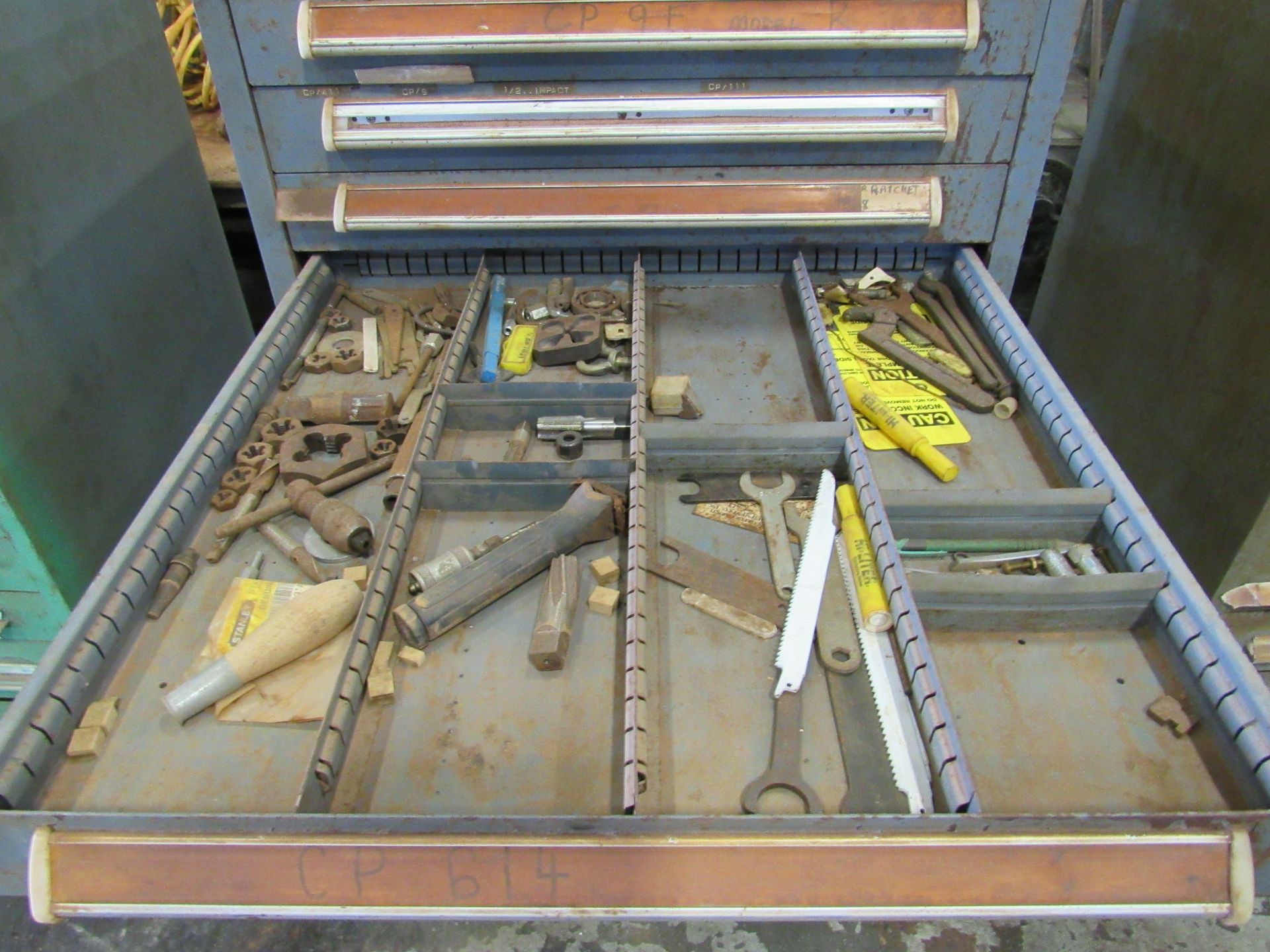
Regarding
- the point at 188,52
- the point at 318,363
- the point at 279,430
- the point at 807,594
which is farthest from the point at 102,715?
the point at 188,52

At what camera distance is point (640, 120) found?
1.49m

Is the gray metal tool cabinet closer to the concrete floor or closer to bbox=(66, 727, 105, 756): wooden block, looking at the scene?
bbox=(66, 727, 105, 756): wooden block

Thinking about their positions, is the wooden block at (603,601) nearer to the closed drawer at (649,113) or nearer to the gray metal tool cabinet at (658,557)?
the gray metal tool cabinet at (658,557)

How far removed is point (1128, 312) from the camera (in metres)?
2.26

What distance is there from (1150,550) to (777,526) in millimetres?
503

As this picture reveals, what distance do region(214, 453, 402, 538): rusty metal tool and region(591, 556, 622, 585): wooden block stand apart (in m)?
0.42

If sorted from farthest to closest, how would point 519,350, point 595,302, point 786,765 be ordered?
1. point 595,302
2. point 519,350
3. point 786,765

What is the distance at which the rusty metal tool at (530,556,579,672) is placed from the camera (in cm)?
104

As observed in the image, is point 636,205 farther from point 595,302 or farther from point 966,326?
point 966,326

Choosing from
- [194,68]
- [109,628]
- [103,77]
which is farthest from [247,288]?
[109,628]

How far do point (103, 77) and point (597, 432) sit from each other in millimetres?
1692

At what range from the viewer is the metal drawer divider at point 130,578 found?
0.91m

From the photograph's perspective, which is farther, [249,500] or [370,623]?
[249,500]

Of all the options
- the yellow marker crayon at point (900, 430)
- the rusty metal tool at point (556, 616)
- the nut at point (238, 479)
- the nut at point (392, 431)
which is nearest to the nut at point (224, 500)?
the nut at point (238, 479)
